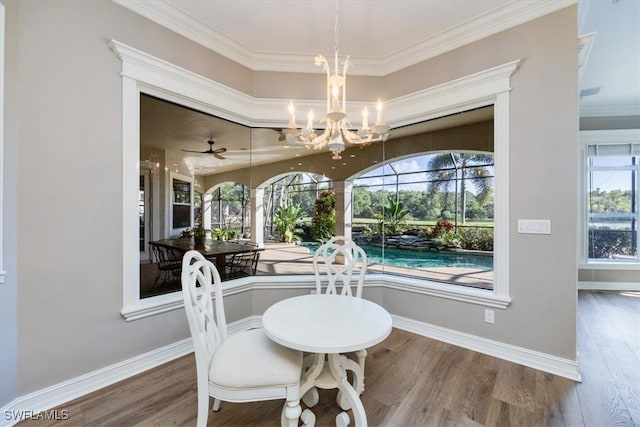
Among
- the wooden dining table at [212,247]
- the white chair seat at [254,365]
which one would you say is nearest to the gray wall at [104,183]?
the wooden dining table at [212,247]

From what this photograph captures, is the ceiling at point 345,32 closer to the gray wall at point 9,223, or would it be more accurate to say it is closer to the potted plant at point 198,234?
the potted plant at point 198,234

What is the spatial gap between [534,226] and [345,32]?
248 centimetres

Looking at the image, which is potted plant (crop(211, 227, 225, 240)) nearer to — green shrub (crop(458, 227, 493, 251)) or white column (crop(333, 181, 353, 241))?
white column (crop(333, 181, 353, 241))

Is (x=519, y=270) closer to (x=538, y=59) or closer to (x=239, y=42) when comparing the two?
(x=538, y=59)

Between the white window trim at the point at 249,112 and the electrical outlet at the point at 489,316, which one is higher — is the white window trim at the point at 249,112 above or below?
above

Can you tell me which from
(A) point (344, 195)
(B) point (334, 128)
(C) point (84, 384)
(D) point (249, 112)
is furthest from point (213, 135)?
(C) point (84, 384)

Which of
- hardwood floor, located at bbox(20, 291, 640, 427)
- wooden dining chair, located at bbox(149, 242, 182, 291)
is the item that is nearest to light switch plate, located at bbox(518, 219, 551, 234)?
hardwood floor, located at bbox(20, 291, 640, 427)

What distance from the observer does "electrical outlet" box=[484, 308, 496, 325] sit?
8.46 feet

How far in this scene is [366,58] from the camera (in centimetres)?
317

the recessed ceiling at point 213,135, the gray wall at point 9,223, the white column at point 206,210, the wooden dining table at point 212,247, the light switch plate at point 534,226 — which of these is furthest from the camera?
the white column at point 206,210

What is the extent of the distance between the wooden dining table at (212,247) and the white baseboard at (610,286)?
18.3ft

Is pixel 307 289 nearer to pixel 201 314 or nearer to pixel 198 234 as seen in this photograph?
pixel 198 234

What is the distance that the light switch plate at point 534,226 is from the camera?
7.59 feet

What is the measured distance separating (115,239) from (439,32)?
3434 millimetres
